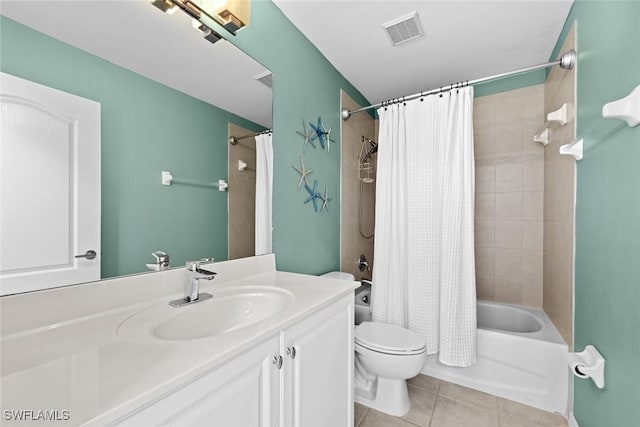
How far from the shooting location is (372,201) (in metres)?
2.82

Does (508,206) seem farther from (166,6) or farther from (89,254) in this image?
(89,254)

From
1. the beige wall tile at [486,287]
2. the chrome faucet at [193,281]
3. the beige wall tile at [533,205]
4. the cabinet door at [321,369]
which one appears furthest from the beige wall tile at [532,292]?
the chrome faucet at [193,281]

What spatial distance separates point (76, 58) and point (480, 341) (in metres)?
2.43

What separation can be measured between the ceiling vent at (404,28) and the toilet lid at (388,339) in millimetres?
1927

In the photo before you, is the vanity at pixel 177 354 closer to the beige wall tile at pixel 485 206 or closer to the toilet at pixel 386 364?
the toilet at pixel 386 364

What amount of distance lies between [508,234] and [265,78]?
2319 mm

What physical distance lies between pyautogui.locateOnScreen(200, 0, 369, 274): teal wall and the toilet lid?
509 millimetres

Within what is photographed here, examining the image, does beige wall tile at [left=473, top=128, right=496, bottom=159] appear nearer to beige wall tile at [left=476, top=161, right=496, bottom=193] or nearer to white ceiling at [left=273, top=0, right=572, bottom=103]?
beige wall tile at [left=476, top=161, right=496, bottom=193]

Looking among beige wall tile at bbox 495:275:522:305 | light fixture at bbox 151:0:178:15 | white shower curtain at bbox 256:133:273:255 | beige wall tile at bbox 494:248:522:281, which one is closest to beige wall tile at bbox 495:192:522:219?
beige wall tile at bbox 494:248:522:281

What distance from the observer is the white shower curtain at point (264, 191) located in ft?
4.70

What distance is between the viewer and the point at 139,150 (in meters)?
0.94

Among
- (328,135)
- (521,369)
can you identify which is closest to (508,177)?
(521,369)

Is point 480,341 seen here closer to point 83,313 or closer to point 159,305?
point 159,305

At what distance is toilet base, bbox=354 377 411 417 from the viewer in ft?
5.29
